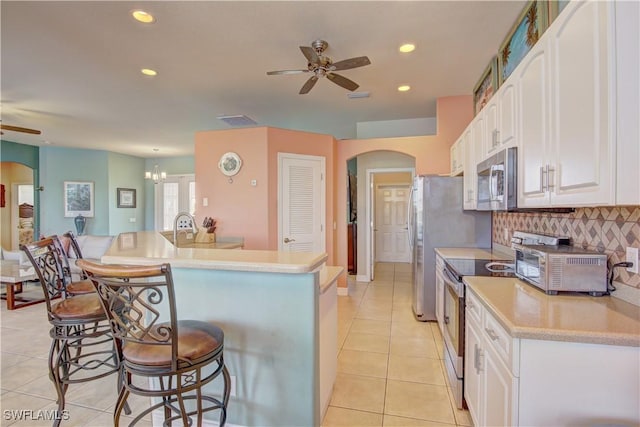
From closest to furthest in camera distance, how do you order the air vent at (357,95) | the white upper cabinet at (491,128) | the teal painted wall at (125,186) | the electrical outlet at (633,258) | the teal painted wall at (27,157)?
the electrical outlet at (633,258) < the white upper cabinet at (491,128) < the air vent at (357,95) < the teal painted wall at (27,157) < the teal painted wall at (125,186)

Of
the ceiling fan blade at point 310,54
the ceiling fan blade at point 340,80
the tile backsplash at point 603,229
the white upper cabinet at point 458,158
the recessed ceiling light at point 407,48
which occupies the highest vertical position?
the recessed ceiling light at point 407,48

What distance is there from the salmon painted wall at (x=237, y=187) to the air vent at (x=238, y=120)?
0.87 metres

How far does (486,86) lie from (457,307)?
9.41 feet

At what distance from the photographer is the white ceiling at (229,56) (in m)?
2.55

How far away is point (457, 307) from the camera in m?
2.22

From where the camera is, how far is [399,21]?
268 centimetres

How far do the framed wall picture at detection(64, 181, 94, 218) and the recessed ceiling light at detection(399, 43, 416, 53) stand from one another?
333 inches

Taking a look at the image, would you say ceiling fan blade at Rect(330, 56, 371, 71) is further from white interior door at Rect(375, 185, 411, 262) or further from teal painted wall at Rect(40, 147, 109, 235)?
teal painted wall at Rect(40, 147, 109, 235)

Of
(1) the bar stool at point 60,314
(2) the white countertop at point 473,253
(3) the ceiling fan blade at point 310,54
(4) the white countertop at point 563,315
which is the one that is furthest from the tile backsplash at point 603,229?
(1) the bar stool at point 60,314

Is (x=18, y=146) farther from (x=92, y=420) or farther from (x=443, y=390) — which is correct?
(x=443, y=390)

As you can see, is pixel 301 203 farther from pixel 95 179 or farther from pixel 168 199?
pixel 95 179

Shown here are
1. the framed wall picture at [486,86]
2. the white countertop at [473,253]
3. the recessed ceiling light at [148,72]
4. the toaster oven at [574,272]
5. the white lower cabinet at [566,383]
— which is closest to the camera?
the white lower cabinet at [566,383]

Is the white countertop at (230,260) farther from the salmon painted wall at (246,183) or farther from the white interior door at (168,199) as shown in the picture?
the white interior door at (168,199)

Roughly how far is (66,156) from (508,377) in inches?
394
